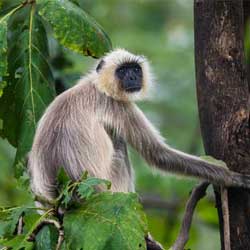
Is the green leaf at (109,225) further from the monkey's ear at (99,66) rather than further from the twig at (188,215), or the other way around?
the monkey's ear at (99,66)

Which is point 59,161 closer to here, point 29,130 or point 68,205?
point 29,130

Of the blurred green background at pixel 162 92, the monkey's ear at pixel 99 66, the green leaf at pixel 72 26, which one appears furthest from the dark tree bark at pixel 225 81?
the blurred green background at pixel 162 92

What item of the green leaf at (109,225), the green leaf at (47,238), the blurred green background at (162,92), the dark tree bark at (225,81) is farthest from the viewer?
the blurred green background at (162,92)

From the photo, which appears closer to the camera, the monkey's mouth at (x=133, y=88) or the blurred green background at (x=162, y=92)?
the monkey's mouth at (x=133, y=88)

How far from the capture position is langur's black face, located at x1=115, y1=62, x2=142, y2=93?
515 centimetres

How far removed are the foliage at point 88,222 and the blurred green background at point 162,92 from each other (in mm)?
1837

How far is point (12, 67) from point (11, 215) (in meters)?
1.22

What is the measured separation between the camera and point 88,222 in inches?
136

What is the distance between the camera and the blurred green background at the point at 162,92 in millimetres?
6336

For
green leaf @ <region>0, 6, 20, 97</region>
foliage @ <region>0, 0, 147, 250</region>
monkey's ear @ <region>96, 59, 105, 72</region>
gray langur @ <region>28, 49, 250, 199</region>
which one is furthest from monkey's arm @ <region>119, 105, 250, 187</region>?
green leaf @ <region>0, 6, 20, 97</region>

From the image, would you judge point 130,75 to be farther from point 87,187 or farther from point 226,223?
point 87,187

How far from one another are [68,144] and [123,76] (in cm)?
99

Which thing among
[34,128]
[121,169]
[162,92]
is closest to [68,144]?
[34,128]

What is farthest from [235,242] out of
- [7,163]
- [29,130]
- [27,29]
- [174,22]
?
[174,22]
